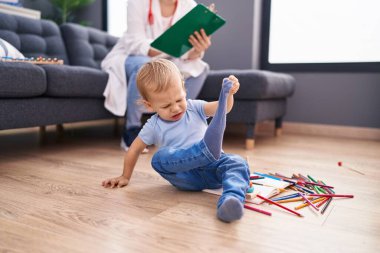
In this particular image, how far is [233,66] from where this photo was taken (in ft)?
8.66

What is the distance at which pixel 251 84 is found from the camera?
5.94 feet

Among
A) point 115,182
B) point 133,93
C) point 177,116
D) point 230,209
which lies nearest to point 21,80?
point 133,93

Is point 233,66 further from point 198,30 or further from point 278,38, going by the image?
point 198,30

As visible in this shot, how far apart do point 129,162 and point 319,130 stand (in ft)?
5.86

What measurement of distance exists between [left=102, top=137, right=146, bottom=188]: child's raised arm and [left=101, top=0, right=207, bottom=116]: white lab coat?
70 cm

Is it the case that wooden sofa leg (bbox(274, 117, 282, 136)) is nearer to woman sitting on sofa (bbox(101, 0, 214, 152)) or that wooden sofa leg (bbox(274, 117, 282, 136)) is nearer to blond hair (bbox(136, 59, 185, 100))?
woman sitting on sofa (bbox(101, 0, 214, 152))

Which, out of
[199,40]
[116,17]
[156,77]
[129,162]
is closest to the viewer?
[156,77]

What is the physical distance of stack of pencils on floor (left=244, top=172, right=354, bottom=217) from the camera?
3.06 feet

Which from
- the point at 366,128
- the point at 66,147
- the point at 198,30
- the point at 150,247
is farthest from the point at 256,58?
the point at 150,247

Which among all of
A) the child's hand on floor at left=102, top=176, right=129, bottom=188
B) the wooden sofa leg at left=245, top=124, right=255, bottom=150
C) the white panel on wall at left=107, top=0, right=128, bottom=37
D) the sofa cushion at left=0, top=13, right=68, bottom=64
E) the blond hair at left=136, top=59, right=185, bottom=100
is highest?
the white panel on wall at left=107, top=0, right=128, bottom=37

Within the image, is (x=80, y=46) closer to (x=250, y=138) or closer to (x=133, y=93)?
(x=133, y=93)

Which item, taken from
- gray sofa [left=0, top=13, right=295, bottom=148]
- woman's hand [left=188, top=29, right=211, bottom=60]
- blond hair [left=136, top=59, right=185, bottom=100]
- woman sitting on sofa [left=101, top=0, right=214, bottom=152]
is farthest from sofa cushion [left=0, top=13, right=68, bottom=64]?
blond hair [left=136, top=59, right=185, bottom=100]

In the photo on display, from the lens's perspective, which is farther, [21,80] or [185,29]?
[185,29]

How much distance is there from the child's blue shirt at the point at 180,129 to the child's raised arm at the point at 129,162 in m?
0.02
